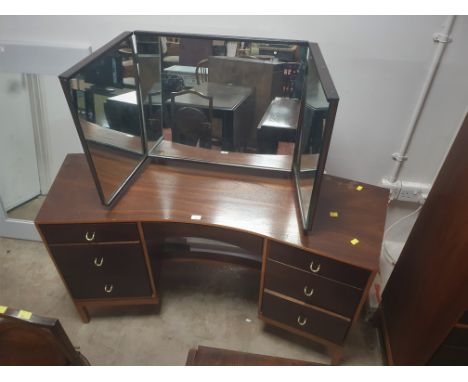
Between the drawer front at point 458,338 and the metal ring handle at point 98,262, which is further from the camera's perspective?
the metal ring handle at point 98,262

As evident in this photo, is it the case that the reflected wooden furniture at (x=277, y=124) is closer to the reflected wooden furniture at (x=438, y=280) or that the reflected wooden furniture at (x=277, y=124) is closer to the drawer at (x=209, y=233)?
the drawer at (x=209, y=233)

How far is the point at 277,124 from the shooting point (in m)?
1.48

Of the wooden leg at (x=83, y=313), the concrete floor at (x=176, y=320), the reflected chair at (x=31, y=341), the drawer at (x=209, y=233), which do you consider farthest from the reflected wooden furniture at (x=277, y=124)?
the wooden leg at (x=83, y=313)

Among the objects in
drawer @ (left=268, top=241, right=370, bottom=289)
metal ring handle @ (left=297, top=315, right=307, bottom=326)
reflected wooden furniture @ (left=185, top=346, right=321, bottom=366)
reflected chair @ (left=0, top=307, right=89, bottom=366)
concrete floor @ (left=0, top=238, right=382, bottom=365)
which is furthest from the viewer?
concrete floor @ (left=0, top=238, right=382, bottom=365)

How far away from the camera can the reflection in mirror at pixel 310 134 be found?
108 cm

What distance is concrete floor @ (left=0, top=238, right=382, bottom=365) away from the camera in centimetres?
161

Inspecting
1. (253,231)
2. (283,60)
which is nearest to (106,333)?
(253,231)

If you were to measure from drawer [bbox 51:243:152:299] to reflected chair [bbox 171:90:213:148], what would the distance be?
551 mm

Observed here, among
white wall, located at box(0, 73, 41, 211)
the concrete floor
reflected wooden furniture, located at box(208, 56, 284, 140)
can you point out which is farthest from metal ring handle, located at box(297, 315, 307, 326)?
white wall, located at box(0, 73, 41, 211)

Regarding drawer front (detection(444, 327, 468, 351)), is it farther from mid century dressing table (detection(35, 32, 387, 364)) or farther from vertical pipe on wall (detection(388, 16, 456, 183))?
vertical pipe on wall (detection(388, 16, 456, 183))

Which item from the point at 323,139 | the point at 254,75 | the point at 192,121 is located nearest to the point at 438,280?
the point at 323,139

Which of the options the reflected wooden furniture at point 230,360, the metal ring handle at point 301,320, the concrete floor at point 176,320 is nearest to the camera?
the reflected wooden furniture at point 230,360

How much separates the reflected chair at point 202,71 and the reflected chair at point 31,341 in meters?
1.05
